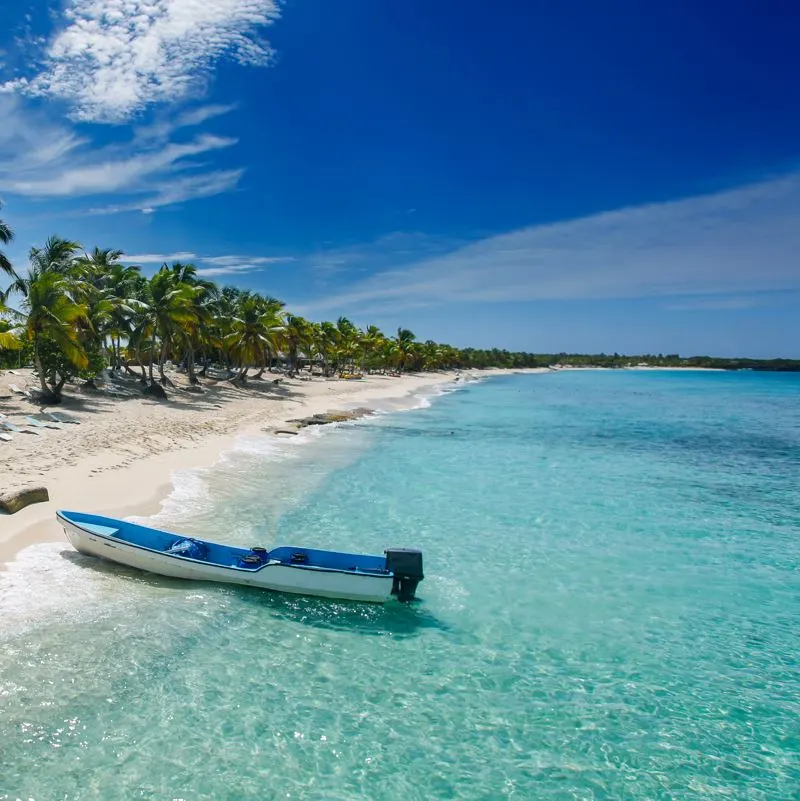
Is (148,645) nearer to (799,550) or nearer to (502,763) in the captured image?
(502,763)

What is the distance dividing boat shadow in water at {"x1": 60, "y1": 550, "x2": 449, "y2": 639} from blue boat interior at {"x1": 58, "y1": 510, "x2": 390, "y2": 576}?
0.54 metres

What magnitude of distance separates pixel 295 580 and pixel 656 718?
643cm

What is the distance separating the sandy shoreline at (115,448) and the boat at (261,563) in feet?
6.69

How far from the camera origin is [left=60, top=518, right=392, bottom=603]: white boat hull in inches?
426

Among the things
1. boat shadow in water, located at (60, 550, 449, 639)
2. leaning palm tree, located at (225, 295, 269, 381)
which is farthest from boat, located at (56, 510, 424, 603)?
leaning palm tree, located at (225, 295, 269, 381)

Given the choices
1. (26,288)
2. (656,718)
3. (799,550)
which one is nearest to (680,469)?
(799,550)

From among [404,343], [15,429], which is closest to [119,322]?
[15,429]

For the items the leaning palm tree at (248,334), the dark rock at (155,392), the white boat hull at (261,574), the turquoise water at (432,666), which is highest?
the leaning palm tree at (248,334)

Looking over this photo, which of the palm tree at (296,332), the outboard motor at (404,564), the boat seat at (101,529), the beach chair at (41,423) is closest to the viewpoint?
the outboard motor at (404,564)

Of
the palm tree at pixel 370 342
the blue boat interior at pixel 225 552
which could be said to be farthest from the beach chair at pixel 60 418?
the palm tree at pixel 370 342

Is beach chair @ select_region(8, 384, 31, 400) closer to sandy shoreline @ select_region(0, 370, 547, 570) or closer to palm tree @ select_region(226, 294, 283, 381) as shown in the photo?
sandy shoreline @ select_region(0, 370, 547, 570)

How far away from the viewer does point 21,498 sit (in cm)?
1395

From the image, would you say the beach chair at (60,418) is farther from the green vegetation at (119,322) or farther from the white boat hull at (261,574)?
the white boat hull at (261,574)

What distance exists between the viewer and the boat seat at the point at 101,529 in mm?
11641
